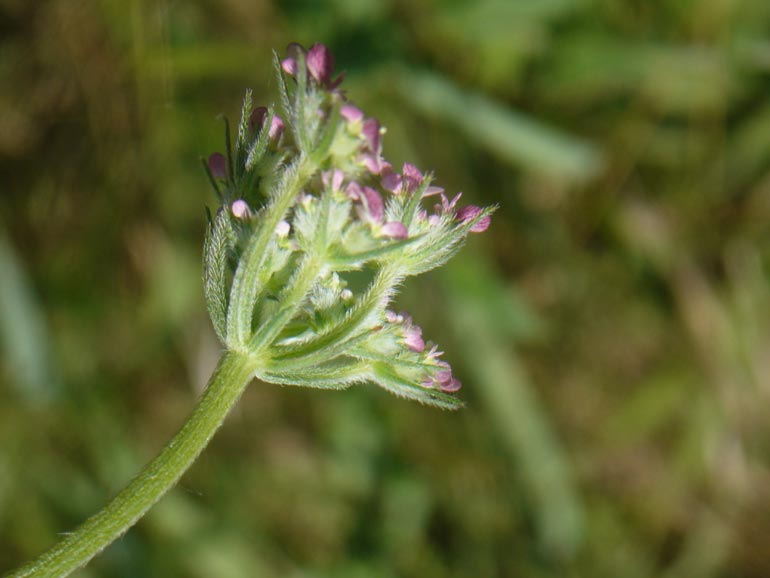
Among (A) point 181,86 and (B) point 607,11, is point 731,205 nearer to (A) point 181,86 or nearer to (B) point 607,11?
(B) point 607,11

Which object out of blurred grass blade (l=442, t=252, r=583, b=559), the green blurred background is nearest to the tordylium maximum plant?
the green blurred background

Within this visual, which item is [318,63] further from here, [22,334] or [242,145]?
[22,334]

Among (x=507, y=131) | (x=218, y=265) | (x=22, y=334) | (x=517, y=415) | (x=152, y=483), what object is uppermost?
(x=507, y=131)

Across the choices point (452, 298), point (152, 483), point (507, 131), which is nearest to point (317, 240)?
point (152, 483)

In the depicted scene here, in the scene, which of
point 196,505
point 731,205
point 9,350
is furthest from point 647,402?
point 9,350

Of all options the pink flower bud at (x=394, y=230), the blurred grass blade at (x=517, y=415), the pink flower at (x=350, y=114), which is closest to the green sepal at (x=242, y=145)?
the pink flower at (x=350, y=114)

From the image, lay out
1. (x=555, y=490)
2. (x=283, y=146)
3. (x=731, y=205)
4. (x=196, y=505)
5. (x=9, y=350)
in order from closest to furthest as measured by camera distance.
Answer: (x=283, y=146) < (x=9, y=350) < (x=196, y=505) < (x=555, y=490) < (x=731, y=205)
